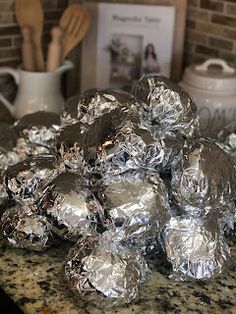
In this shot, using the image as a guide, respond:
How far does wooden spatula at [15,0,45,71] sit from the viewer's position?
1.05m

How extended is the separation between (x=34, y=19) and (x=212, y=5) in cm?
32

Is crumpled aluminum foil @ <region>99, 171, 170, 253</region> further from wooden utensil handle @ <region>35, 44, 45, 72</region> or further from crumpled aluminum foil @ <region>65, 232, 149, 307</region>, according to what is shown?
wooden utensil handle @ <region>35, 44, 45, 72</region>

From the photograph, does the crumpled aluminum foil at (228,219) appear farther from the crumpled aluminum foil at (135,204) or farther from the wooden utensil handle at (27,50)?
the wooden utensil handle at (27,50)

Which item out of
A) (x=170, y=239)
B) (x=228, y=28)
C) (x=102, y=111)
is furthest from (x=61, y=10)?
(x=170, y=239)

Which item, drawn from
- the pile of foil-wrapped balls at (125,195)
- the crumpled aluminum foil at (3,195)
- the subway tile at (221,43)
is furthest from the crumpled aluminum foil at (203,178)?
the subway tile at (221,43)

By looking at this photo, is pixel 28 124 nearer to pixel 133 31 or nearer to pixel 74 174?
pixel 74 174

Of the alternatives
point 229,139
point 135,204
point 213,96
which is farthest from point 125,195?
point 213,96

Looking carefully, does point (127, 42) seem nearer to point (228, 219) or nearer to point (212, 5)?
point (212, 5)

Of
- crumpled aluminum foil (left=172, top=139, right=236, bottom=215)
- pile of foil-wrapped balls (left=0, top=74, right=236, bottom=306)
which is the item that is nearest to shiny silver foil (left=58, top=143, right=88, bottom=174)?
pile of foil-wrapped balls (left=0, top=74, right=236, bottom=306)

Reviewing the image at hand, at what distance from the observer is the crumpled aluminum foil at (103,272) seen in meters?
0.58

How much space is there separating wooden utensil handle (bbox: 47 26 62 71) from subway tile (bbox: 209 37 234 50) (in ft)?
0.91

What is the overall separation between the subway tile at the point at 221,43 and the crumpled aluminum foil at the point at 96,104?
1.27ft

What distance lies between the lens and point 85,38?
3.61 ft

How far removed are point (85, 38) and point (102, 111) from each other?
0.44 meters
